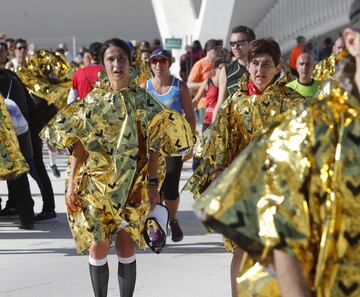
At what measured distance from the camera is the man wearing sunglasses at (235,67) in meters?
7.43

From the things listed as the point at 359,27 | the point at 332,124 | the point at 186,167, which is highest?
the point at 359,27

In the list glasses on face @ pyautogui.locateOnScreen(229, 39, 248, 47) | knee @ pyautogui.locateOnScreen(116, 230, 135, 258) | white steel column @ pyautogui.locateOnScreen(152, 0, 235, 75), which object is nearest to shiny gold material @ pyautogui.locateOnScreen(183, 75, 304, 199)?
knee @ pyautogui.locateOnScreen(116, 230, 135, 258)

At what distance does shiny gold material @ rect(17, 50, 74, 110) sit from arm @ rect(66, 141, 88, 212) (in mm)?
5491

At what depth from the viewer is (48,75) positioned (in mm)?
11227

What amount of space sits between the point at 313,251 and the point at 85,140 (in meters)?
2.94

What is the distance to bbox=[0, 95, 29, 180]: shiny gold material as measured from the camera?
8133 mm

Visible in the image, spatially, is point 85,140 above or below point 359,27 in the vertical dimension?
below

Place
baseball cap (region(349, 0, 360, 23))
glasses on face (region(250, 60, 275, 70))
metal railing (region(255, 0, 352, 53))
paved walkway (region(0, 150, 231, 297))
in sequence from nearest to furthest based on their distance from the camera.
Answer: baseball cap (region(349, 0, 360, 23)) → glasses on face (region(250, 60, 275, 70)) → paved walkway (region(0, 150, 231, 297)) → metal railing (region(255, 0, 352, 53))

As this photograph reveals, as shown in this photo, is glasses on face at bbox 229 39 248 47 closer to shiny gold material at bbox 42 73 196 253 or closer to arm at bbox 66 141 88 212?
shiny gold material at bbox 42 73 196 253

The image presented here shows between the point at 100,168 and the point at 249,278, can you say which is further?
the point at 100,168

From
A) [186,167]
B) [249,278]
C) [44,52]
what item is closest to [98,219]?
[249,278]

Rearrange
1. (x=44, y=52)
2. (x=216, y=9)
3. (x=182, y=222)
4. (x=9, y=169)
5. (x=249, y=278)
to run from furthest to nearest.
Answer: (x=216, y=9)
(x=44, y=52)
(x=182, y=222)
(x=9, y=169)
(x=249, y=278)

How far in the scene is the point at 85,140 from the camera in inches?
209

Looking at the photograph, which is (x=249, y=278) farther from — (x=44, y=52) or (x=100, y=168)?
(x=44, y=52)
